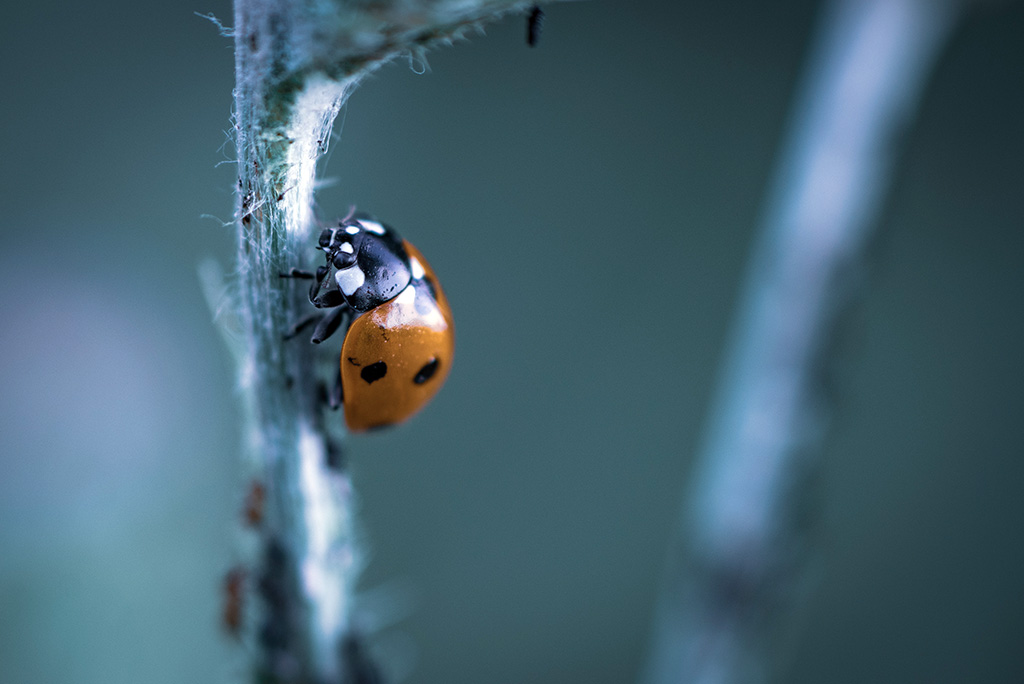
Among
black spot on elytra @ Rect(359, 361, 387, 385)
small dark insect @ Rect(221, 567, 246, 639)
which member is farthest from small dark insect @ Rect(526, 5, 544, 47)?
small dark insect @ Rect(221, 567, 246, 639)

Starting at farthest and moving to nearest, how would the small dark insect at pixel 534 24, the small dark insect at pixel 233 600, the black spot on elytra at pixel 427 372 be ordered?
the black spot on elytra at pixel 427 372 < the small dark insect at pixel 233 600 < the small dark insect at pixel 534 24

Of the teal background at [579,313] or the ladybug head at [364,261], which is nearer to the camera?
the ladybug head at [364,261]

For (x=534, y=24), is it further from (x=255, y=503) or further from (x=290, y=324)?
(x=255, y=503)

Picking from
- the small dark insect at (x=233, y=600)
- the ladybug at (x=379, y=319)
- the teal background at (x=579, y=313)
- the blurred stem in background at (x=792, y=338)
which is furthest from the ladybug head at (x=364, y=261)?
the teal background at (x=579, y=313)

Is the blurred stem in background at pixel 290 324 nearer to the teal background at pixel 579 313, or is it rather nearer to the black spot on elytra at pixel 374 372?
the black spot on elytra at pixel 374 372

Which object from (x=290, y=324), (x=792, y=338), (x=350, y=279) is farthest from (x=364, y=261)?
(x=792, y=338)
